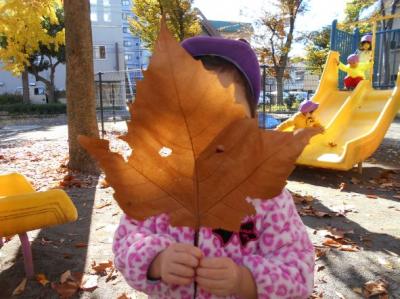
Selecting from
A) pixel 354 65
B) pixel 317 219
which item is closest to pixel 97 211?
pixel 317 219

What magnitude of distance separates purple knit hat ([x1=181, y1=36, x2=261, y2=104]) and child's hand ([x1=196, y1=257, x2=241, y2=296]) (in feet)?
1.59

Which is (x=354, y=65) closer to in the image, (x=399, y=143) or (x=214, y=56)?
(x=399, y=143)

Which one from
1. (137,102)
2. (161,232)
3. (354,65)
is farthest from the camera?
(354,65)

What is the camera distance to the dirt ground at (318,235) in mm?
2693

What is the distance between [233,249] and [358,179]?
5.12 metres

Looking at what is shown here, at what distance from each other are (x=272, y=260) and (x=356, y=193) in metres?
4.32

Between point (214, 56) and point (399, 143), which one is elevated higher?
point (214, 56)

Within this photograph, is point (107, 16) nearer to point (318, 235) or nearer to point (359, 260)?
point (318, 235)

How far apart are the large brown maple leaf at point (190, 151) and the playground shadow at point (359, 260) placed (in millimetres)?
2182

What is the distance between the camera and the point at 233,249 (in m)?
1.13

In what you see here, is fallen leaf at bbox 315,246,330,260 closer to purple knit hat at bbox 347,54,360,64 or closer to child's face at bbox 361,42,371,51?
purple knit hat at bbox 347,54,360,64

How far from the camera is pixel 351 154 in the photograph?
5.63 metres

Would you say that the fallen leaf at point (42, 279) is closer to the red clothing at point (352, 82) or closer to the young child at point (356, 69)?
Answer: the young child at point (356, 69)

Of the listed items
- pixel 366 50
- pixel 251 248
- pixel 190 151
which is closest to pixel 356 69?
pixel 366 50
